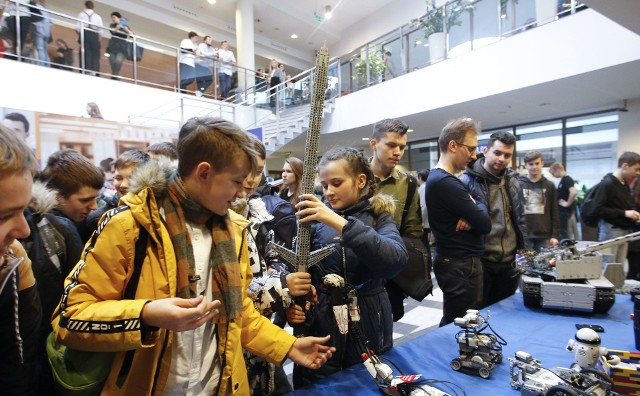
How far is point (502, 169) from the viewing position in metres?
2.45

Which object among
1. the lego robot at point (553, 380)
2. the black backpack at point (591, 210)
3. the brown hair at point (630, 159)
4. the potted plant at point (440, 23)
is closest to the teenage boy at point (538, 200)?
the black backpack at point (591, 210)

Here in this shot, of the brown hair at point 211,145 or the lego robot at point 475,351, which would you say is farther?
Result: the lego robot at point 475,351

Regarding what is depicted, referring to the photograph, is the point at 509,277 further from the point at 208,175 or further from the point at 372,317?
the point at 208,175

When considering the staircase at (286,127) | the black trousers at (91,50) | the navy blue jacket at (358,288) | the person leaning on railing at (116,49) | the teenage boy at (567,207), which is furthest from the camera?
the staircase at (286,127)

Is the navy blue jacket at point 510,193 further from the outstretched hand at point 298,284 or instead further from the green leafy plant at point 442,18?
the green leafy plant at point 442,18

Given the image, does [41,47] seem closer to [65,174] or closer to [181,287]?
[65,174]

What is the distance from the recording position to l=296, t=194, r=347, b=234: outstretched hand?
1241 millimetres

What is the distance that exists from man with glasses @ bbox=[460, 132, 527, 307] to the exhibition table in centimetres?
31

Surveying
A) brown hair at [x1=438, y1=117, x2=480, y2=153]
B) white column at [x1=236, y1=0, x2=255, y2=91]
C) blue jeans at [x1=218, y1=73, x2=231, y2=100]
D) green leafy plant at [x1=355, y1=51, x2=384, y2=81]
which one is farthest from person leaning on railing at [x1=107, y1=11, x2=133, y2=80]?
brown hair at [x1=438, y1=117, x2=480, y2=153]

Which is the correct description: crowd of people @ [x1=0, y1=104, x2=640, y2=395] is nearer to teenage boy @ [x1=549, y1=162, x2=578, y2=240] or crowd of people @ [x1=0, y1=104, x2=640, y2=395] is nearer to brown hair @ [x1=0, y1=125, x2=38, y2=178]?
brown hair @ [x1=0, y1=125, x2=38, y2=178]

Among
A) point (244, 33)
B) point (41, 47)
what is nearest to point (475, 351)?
point (41, 47)

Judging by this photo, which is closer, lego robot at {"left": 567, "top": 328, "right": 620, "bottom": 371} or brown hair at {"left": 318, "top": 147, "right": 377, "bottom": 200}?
lego robot at {"left": 567, "top": 328, "right": 620, "bottom": 371}

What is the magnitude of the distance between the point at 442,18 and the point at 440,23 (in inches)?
4.9

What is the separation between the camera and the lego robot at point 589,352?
1.20 metres
